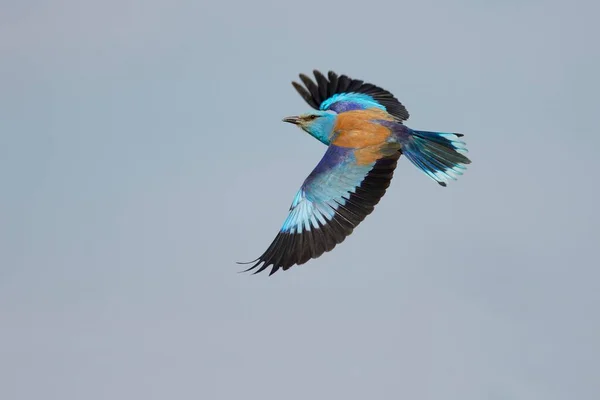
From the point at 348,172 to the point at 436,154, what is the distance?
4.97ft

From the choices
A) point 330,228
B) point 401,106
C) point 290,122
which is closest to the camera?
point 330,228

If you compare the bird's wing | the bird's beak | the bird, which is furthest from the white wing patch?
the bird's wing

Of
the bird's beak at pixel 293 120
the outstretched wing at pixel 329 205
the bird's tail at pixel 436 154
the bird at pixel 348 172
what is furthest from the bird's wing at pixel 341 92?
the outstretched wing at pixel 329 205

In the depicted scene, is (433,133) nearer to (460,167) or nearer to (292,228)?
(460,167)

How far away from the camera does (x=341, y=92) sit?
22.2m

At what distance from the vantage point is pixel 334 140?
19000mm

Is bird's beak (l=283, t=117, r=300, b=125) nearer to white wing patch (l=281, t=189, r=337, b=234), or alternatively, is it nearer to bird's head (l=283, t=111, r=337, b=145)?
bird's head (l=283, t=111, r=337, b=145)

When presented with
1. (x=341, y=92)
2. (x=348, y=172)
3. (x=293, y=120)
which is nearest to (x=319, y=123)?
(x=293, y=120)

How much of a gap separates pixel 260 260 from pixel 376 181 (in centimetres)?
218

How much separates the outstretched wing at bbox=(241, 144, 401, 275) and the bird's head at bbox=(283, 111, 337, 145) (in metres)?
1.03

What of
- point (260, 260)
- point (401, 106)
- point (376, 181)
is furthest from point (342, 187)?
point (401, 106)

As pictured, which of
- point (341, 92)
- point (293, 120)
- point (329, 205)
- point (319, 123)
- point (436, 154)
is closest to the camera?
point (329, 205)

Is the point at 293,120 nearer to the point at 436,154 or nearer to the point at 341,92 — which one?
the point at 341,92

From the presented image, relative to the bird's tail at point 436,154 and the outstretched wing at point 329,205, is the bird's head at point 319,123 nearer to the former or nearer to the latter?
the outstretched wing at point 329,205
